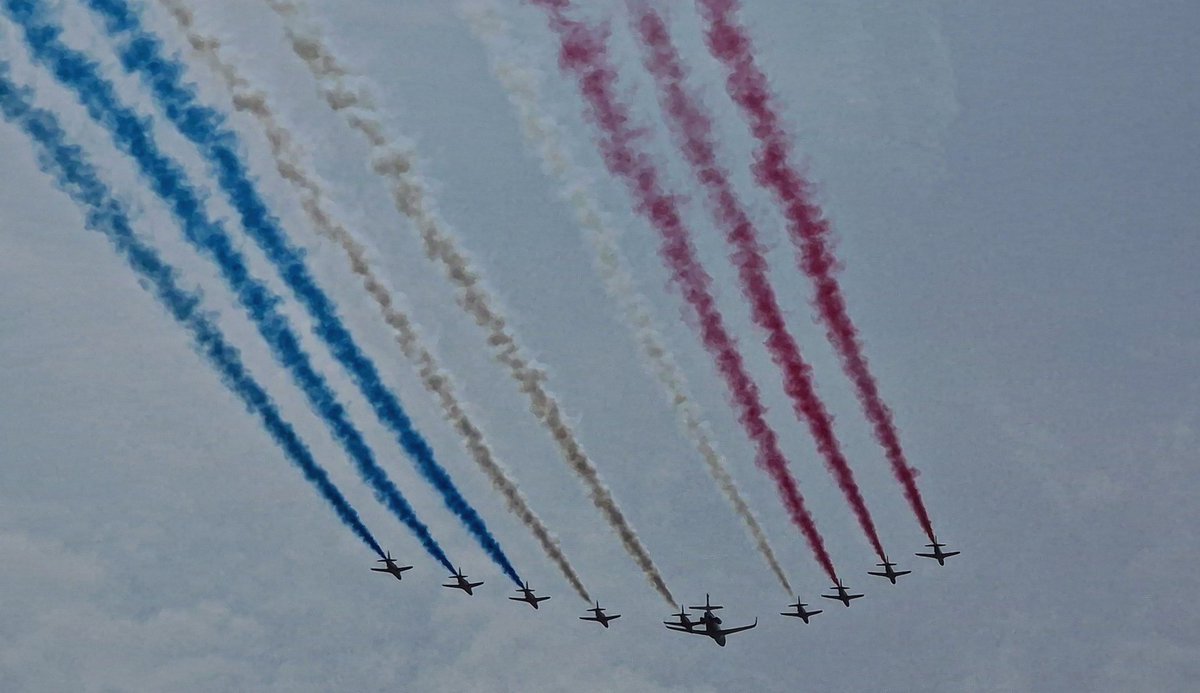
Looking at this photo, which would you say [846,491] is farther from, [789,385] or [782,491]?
[789,385]

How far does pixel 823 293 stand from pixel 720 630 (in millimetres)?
22806

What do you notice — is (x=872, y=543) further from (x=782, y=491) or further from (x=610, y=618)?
(x=610, y=618)

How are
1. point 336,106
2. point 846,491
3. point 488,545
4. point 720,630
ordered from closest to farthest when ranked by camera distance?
1. point 336,106
2. point 846,491
3. point 488,545
4. point 720,630

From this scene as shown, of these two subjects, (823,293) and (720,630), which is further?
(720,630)

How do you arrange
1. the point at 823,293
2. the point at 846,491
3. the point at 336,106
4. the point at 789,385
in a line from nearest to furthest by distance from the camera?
the point at 336,106
the point at 823,293
the point at 789,385
the point at 846,491

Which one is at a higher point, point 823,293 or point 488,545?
point 823,293

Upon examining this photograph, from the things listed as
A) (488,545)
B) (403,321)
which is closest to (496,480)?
(488,545)

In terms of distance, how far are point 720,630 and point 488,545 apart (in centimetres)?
1416

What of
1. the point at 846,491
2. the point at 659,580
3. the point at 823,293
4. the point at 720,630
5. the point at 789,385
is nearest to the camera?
the point at 823,293

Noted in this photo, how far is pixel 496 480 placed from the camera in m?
42.8

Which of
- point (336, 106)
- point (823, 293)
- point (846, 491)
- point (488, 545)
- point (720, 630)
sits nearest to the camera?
point (336, 106)

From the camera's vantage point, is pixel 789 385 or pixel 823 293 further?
pixel 789 385

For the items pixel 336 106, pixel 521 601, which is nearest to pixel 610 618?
pixel 521 601

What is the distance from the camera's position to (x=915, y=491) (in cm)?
4347
